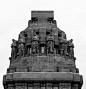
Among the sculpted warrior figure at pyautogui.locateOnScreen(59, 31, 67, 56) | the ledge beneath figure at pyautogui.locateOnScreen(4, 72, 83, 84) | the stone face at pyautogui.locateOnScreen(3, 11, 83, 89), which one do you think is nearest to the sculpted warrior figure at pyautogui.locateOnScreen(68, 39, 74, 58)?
the stone face at pyautogui.locateOnScreen(3, 11, 83, 89)

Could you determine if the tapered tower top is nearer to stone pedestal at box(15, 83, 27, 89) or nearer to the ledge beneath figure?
the ledge beneath figure

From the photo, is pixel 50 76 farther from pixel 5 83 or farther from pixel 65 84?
pixel 5 83

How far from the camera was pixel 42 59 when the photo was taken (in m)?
46.4

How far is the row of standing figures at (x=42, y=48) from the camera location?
156ft

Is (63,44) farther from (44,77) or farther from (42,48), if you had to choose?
(44,77)

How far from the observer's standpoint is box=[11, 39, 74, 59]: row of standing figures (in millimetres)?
47594

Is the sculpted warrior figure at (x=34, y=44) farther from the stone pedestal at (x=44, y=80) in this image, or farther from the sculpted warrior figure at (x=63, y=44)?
the stone pedestal at (x=44, y=80)

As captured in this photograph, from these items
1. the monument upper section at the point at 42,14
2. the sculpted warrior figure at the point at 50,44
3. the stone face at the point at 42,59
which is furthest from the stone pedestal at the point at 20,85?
the monument upper section at the point at 42,14

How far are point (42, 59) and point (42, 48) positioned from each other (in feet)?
8.27

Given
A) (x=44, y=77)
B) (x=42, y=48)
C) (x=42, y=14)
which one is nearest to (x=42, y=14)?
(x=42, y=14)

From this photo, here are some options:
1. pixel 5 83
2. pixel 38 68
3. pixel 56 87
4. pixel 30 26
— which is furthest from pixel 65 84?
pixel 30 26

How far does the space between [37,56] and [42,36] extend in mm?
3763

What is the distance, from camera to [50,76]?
145 ft

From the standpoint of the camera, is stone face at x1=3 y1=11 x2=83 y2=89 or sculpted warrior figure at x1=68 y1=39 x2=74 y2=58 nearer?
stone face at x1=3 y1=11 x2=83 y2=89
